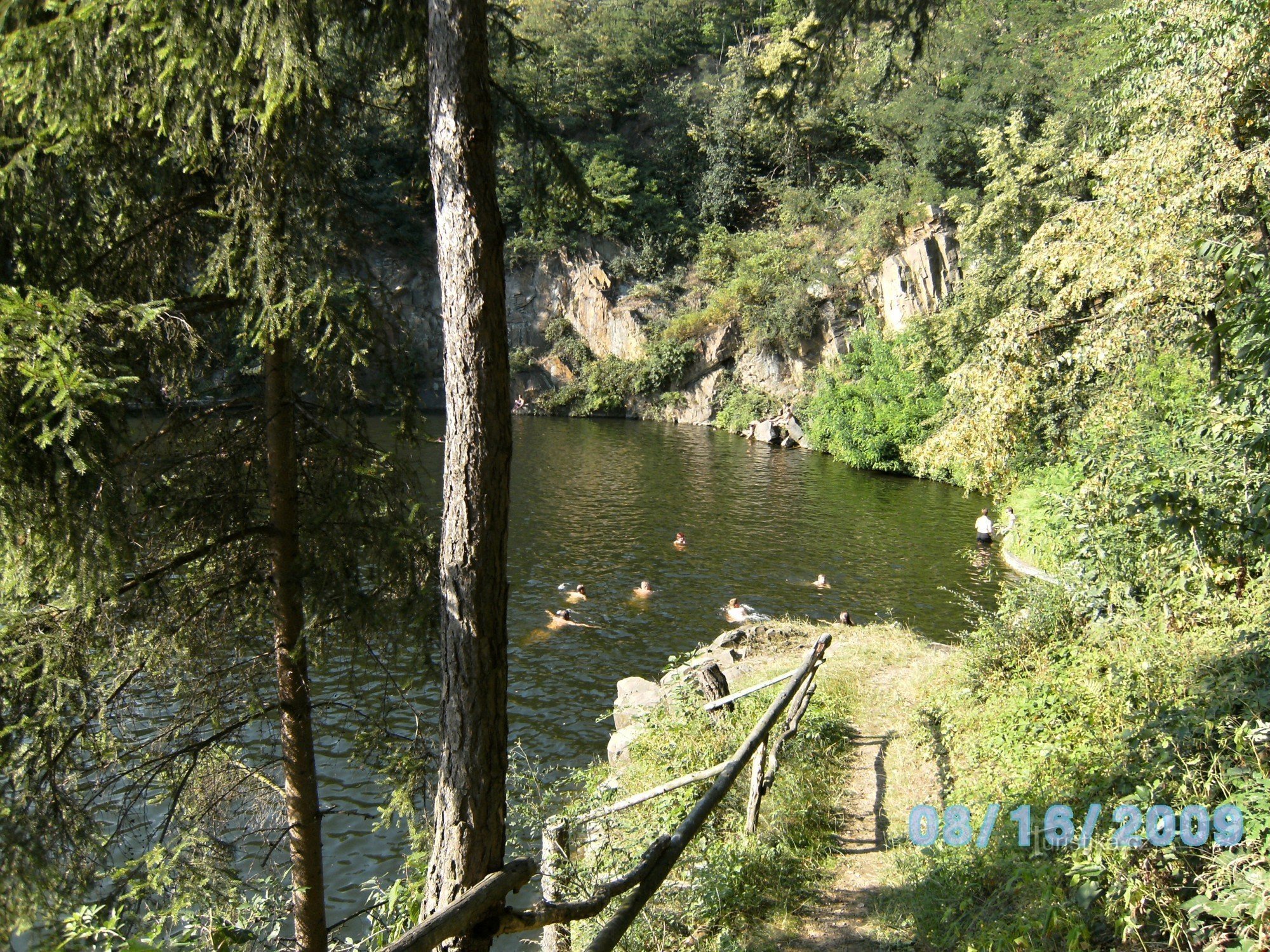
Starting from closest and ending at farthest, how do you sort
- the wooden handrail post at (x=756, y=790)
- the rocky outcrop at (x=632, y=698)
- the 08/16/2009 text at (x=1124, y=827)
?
the 08/16/2009 text at (x=1124, y=827) → the wooden handrail post at (x=756, y=790) → the rocky outcrop at (x=632, y=698)

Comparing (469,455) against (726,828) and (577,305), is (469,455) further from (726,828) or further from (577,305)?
(577,305)

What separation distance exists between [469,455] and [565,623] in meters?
10.4

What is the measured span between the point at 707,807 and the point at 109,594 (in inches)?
114

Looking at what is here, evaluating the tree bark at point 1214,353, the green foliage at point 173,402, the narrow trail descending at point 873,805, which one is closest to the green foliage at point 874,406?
the tree bark at point 1214,353

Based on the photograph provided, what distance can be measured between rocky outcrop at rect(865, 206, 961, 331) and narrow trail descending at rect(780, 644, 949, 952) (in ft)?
79.5

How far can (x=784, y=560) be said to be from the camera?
1684 centimetres

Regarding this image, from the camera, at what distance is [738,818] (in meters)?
6.09

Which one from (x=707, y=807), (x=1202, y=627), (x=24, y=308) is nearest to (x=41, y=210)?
(x=24, y=308)

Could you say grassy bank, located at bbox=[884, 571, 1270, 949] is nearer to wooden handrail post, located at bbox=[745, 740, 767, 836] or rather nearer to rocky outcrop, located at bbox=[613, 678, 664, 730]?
wooden handrail post, located at bbox=[745, 740, 767, 836]

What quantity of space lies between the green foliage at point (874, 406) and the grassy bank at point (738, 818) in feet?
60.5

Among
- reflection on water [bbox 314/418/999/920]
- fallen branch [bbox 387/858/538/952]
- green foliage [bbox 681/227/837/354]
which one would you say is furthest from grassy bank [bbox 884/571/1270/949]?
green foliage [bbox 681/227/837/354]

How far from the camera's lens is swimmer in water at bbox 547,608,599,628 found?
44.3 feet

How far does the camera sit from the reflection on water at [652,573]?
31.4ft

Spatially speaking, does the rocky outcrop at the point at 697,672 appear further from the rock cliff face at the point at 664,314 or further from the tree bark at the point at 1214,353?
the rock cliff face at the point at 664,314
